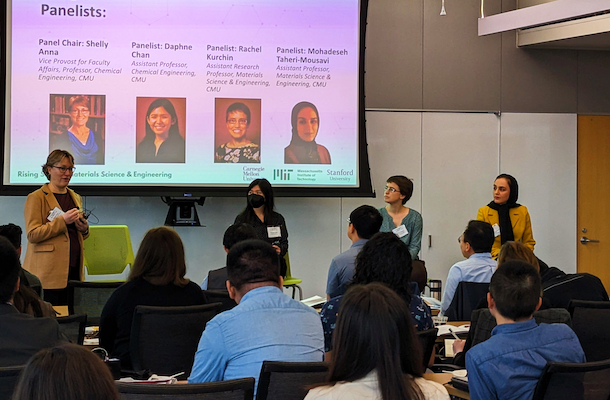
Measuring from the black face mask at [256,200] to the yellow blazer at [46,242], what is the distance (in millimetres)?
1378

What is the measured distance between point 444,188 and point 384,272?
4.28 m

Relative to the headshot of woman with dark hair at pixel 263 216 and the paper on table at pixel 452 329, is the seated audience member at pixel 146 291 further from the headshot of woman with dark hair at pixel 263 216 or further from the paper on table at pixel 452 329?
the headshot of woman with dark hair at pixel 263 216

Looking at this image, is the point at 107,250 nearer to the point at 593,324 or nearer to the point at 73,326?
the point at 73,326

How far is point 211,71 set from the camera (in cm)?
604

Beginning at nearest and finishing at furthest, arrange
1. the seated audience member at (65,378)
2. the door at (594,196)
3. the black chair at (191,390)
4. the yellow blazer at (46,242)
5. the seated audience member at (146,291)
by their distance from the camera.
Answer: the seated audience member at (65,378)
the black chair at (191,390)
the seated audience member at (146,291)
the yellow blazer at (46,242)
the door at (594,196)

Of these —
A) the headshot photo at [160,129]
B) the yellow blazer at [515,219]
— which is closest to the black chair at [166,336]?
the headshot photo at [160,129]

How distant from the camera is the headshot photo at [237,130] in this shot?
19.9 ft

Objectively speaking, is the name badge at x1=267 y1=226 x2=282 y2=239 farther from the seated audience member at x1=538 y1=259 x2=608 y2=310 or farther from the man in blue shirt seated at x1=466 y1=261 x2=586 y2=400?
the man in blue shirt seated at x1=466 y1=261 x2=586 y2=400

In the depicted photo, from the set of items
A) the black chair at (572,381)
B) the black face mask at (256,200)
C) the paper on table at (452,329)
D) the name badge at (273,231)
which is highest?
the black face mask at (256,200)

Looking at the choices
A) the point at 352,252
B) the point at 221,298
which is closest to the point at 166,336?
the point at 221,298

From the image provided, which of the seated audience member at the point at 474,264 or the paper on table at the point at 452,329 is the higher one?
the seated audience member at the point at 474,264

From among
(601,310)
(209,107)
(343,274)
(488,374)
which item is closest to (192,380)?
(488,374)

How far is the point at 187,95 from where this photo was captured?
19.7 ft

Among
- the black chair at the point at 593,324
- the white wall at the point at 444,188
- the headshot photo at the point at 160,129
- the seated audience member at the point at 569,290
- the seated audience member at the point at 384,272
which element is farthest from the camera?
the white wall at the point at 444,188
